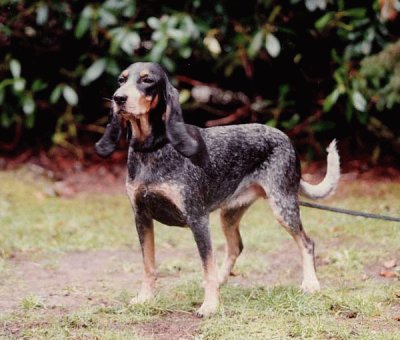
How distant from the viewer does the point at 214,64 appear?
9.31m

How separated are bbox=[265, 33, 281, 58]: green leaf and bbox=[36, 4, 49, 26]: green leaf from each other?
8.01ft

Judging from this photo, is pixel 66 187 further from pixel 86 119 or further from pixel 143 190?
pixel 143 190

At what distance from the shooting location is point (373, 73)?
6.86m

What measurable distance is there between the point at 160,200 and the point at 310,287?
4.04ft

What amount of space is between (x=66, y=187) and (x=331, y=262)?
A: 150 inches

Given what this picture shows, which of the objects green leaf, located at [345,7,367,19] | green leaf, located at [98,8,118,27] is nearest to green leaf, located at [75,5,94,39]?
green leaf, located at [98,8,118,27]

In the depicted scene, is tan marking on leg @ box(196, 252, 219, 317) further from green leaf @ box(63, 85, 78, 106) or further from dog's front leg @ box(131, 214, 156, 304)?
green leaf @ box(63, 85, 78, 106)

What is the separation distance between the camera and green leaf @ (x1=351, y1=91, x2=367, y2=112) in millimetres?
7703

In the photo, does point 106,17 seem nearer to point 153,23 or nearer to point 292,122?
point 153,23

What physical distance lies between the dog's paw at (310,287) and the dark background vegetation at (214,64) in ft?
9.40

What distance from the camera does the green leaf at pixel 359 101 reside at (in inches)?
303

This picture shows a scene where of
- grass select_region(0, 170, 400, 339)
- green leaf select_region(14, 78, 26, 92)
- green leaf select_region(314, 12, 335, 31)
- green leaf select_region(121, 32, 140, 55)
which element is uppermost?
green leaf select_region(314, 12, 335, 31)

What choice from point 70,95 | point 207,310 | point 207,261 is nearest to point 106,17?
point 70,95

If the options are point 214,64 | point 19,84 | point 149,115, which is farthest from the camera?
point 214,64
